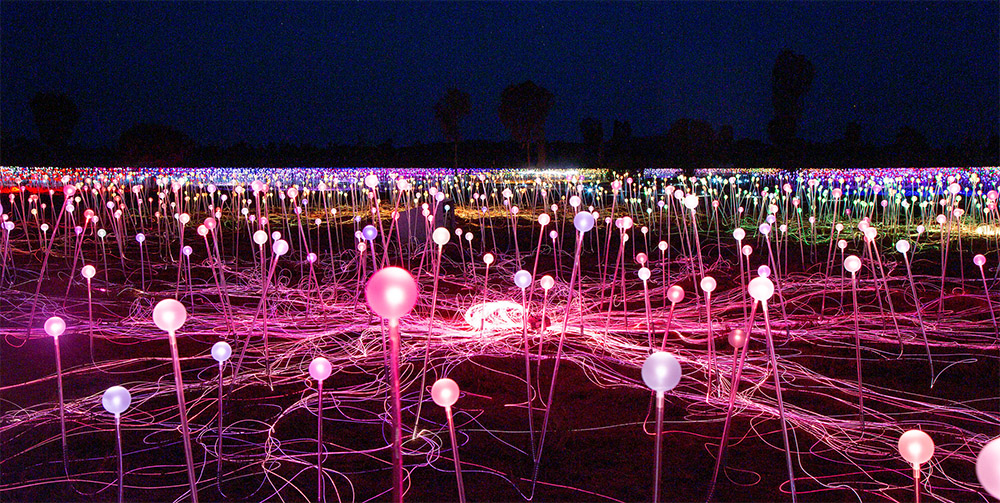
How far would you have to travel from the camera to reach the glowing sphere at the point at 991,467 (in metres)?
1.06

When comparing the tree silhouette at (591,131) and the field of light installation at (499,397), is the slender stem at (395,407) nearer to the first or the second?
the field of light installation at (499,397)

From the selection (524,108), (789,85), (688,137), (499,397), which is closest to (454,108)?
(524,108)

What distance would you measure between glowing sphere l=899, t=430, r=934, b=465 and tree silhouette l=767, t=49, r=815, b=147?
1087 inches

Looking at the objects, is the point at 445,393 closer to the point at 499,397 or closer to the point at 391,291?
the point at 391,291

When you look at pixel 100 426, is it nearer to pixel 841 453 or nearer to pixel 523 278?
pixel 523 278

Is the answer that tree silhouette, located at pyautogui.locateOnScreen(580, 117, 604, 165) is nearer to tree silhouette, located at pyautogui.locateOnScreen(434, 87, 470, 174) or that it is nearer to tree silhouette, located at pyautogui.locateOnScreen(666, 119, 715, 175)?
tree silhouette, located at pyautogui.locateOnScreen(666, 119, 715, 175)

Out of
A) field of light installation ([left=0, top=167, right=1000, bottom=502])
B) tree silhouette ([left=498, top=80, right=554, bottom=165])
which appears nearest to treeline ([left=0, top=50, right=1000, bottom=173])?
tree silhouette ([left=498, top=80, right=554, bottom=165])

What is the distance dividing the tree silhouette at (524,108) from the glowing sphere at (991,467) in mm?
21379

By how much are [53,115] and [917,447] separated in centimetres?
3788

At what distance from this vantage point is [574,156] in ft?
158

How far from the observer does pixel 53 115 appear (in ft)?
103

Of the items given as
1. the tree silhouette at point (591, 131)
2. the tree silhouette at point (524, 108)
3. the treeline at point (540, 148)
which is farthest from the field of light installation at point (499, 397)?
the tree silhouette at point (591, 131)

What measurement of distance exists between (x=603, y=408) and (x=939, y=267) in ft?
17.8

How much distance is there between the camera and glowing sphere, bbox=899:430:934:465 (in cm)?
135
